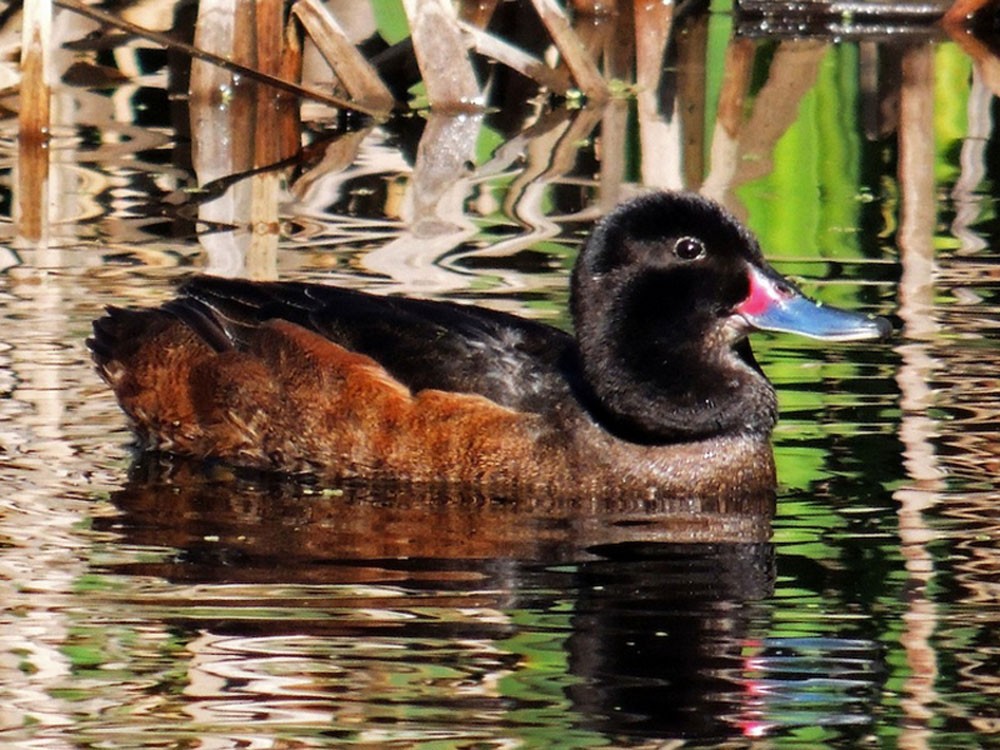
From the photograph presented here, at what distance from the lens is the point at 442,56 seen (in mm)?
11703

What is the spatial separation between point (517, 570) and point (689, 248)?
1287mm

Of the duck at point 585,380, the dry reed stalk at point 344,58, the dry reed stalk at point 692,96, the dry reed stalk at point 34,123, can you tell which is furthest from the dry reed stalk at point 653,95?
the duck at point 585,380

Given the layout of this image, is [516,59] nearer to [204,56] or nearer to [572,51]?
[572,51]

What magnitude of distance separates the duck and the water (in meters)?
0.13

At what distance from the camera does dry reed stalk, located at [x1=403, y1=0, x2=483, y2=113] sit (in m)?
11.3

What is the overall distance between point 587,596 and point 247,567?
2.98 feet

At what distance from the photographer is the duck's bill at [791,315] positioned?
688 centimetres

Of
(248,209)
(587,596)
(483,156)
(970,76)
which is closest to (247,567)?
(587,596)

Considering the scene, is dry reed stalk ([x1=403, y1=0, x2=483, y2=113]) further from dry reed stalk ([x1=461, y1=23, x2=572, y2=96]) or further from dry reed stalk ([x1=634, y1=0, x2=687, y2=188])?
dry reed stalk ([x1=634, y1=0, x2=687, y2=188])

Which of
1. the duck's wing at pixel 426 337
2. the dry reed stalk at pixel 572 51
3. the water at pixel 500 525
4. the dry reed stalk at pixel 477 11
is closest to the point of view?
the water at pixel 500 525

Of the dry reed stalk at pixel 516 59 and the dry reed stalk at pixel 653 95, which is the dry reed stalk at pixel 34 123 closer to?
the dry reed stalk at pixel 516 59

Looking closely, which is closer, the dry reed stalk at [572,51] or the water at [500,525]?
the water at [500,525]

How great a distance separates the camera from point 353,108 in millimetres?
12039

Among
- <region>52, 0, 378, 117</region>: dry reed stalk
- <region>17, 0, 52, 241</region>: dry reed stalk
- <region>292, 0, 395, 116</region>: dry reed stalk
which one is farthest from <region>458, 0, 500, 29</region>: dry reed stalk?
<region>17, 0, 52, 241</region>: dry reed stalk
